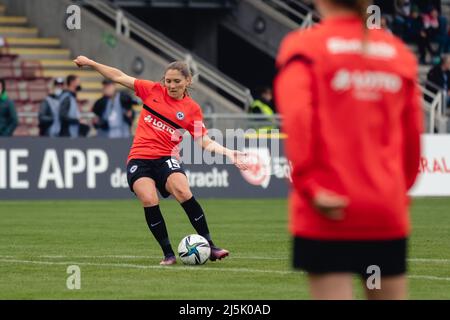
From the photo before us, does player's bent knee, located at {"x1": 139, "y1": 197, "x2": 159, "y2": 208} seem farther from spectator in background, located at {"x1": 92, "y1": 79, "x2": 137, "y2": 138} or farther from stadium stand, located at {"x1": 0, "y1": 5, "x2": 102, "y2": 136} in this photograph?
stadium stand, located at {"x1": 0, "y1": 5, "x2": 102, "y2": 136}

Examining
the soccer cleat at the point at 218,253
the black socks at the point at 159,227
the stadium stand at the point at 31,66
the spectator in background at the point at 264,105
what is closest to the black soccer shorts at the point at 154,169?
the black socks at the point at 159,227

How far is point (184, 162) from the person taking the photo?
24656 millimetres

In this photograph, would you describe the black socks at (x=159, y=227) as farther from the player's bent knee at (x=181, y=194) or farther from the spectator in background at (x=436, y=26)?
the spectator in background at (x=436, y=26)

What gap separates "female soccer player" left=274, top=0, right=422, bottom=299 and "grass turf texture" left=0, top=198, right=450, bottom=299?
171 inches

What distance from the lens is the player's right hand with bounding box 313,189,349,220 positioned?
5.47 m

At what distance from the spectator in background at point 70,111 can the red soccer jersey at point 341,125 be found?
19533 millimetres

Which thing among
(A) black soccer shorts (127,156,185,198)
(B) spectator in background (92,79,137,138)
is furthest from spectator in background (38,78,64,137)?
(A) black soccer shorts (127,156,185,198)

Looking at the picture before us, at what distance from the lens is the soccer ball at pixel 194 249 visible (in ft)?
41.8

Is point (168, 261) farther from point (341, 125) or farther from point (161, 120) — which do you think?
point (341, 125)

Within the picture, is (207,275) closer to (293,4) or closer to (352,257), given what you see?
(352,257)

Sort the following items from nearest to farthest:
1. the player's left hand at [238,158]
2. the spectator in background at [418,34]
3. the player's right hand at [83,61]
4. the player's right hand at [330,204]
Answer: the player's right hand at [330,204] < the player's left hand at [238,158] < the player's right hand at [83,61] < the spectator in background at [418,34]
